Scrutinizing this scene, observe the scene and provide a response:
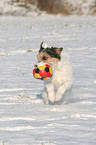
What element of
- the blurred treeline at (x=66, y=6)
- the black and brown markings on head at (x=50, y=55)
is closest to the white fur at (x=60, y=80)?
the black and brown markings on head at (x=50, y=55)

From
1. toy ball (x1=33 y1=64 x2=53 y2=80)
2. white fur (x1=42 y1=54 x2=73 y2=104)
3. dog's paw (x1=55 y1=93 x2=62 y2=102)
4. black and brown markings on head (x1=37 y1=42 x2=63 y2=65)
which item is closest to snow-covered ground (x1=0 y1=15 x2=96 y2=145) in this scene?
dog's paw (x1=55 y1=93 x2=62 y2=102)

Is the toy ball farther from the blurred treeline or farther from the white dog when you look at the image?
the blurred treeline

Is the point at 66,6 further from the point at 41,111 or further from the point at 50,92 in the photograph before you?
the point at 41,111

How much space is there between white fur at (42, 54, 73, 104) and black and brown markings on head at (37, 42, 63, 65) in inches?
6.0

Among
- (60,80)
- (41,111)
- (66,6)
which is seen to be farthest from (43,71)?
(66,6)

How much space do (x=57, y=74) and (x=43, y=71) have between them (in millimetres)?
450

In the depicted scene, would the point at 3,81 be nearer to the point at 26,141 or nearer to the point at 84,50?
the point at 26,141

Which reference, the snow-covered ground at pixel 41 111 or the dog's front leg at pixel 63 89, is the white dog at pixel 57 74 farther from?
the snow-covered ground at pixel 41 111

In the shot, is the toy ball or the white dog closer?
the toy ball

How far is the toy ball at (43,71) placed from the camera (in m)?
5.96

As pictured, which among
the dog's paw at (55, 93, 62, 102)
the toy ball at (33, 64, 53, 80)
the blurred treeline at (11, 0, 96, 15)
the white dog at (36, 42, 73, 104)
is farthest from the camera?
the blurred treeline at (11, 0, 96, 15)

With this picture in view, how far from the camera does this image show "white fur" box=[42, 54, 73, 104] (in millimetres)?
6314

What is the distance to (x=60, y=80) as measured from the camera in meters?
6.38

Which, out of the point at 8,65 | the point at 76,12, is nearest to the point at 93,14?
the point at 76,12
